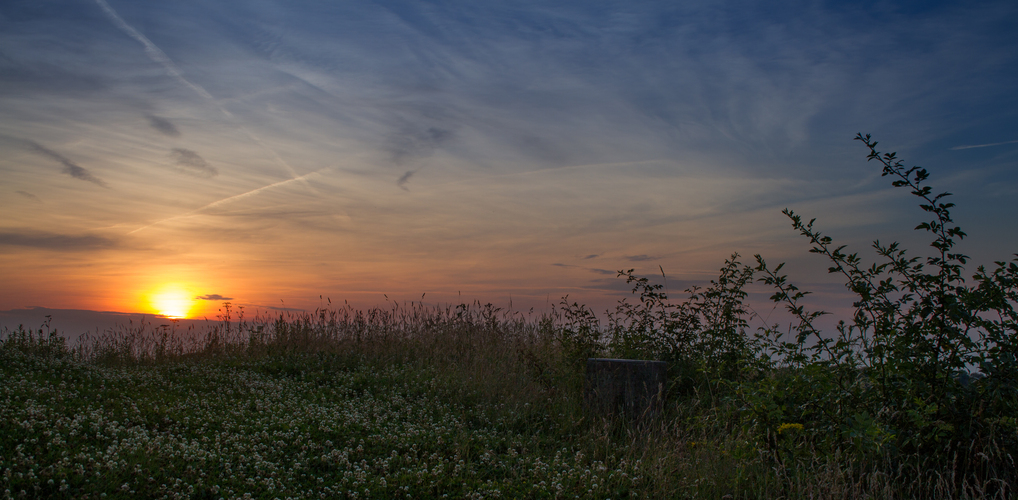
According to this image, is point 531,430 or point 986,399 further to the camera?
point 531,430

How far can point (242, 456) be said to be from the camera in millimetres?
5918

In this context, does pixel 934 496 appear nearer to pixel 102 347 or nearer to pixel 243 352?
pixel 243 352

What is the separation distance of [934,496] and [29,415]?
29.6 ft

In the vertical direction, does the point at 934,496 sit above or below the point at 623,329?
below

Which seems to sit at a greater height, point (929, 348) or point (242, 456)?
point (929, 348)

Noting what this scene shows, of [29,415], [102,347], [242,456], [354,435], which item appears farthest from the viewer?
[102,347]

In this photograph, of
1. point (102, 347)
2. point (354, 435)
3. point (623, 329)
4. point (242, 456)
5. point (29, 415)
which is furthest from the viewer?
point (102, 347)

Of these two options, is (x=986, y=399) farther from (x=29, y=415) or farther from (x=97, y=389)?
(x=97, y=389)

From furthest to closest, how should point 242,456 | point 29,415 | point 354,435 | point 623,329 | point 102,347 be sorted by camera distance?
point 102,347, point 623,329, point 354,435, point 29,415, point 242,456

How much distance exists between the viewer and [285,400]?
344 inches

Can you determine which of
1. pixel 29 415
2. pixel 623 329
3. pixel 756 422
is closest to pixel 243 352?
pixel 29 415

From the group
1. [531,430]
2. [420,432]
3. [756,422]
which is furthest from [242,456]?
[756,422]

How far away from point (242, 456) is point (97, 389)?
3986 mm

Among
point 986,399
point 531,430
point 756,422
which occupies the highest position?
point 986,399
